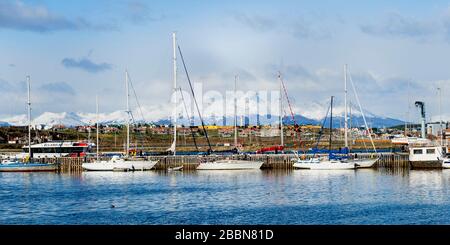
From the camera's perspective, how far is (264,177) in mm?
59531

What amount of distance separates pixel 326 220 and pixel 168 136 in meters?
155

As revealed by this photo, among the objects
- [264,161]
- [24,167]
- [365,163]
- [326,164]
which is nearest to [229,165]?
[264,161]

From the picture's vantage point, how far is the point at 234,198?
4050 centimetres

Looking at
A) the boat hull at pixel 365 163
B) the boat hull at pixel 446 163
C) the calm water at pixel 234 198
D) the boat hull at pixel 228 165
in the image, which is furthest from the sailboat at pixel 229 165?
the boat hull at pixel 446 163

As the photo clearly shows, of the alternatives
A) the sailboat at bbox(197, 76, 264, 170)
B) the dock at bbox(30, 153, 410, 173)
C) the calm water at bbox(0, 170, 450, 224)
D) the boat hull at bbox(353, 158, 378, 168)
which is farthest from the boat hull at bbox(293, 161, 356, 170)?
the sailboat at bbox(197, 76, 264, 170)

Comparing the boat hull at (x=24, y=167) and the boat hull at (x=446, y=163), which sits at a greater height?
the boat hull at (x=446, y=163)

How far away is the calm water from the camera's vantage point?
30.8 metres

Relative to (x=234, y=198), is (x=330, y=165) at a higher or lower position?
higher

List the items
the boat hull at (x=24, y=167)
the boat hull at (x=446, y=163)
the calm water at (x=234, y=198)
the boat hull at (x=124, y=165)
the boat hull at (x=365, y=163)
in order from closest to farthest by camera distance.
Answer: the calm water at (x=234, y=198)
the boat hull at (x=446, y=163)
the boat hull at (x=365, y=163)
the boat hull at (x=124, y=165)
the boat hull at (x=24, y=167)

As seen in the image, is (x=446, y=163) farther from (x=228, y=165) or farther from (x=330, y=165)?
(x=228, y=165)

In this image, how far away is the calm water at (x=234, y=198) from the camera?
30.8 metres

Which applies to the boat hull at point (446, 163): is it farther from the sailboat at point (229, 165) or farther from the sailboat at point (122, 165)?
the sailboat at point (122, 165)
